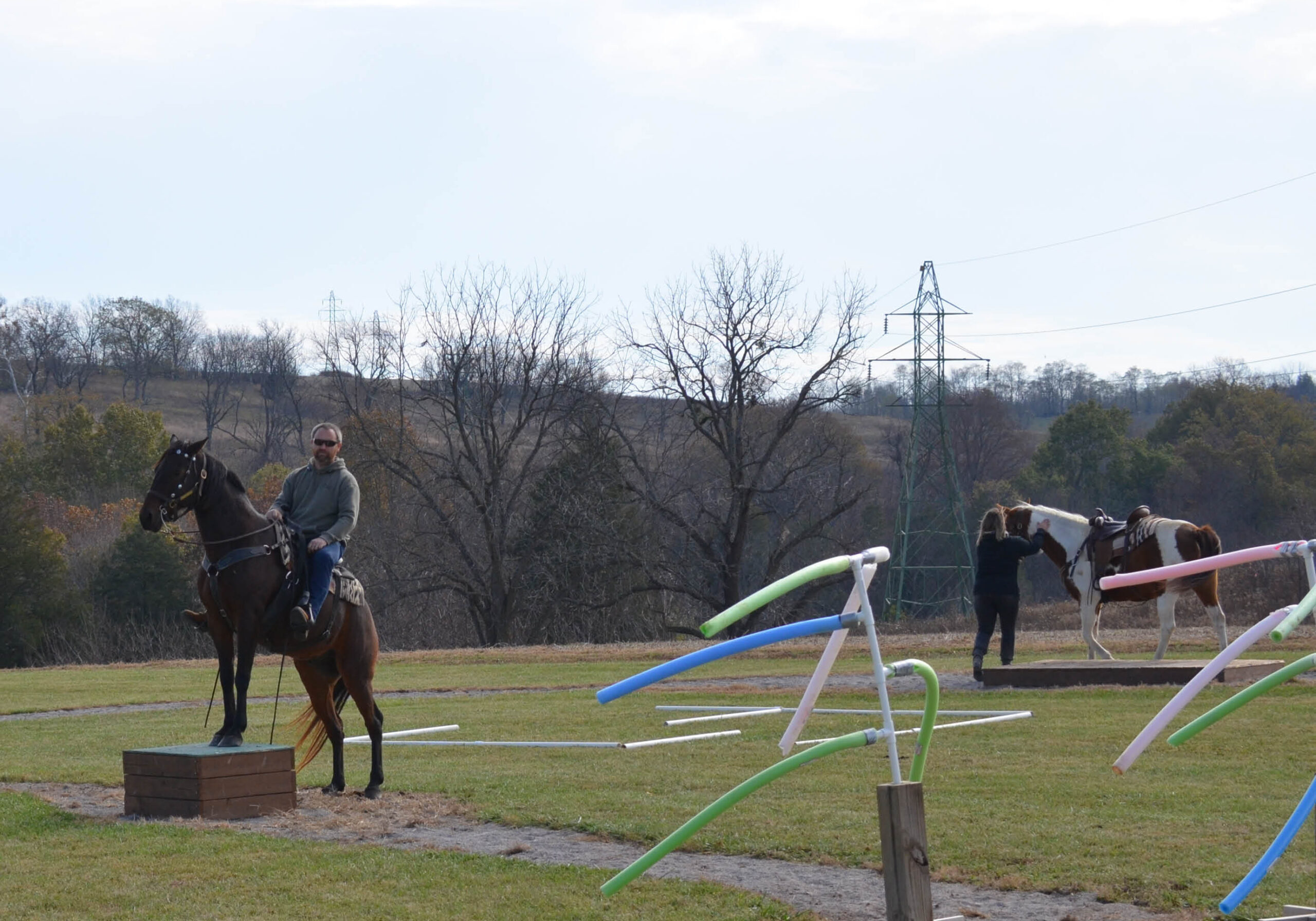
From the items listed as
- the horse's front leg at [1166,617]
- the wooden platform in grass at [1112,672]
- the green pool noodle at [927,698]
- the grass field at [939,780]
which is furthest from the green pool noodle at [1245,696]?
the horse's front leg at [1166,617]

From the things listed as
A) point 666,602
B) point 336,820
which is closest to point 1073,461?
point 666,602

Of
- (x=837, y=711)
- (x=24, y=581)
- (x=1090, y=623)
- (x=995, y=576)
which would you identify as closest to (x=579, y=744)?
(x=837, y=711)

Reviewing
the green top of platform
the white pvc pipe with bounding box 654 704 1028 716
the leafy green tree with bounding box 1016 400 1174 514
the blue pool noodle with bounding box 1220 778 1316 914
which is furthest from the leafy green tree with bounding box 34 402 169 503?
Result: the blue pool noodle with bounding box 1220 778 1316 914

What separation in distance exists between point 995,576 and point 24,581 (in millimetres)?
36270

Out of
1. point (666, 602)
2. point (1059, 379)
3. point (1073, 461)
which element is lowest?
point (666, 602)

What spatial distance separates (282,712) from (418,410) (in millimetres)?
29239

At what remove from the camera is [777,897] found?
6.49m

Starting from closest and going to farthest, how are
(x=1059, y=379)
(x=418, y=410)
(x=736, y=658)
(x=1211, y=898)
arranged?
(x=1211, y=898)
(x=736, y=658)
(x=418, y=410)
(x=1059, y=379)

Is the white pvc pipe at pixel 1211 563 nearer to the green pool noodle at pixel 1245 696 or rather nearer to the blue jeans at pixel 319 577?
the green pool noodle at pixel 1245 696

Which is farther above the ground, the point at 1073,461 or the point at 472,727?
the point at 1073,461

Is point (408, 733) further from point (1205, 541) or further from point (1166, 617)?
point (1205, 541)

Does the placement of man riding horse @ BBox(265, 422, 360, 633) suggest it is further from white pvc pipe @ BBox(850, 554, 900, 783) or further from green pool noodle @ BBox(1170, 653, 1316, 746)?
green pool noodle @ BBox(1170, 653, 1316, 746)

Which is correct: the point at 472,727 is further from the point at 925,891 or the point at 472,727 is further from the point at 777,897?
the point at 925,891

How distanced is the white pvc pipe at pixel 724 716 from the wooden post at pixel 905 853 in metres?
8.33
